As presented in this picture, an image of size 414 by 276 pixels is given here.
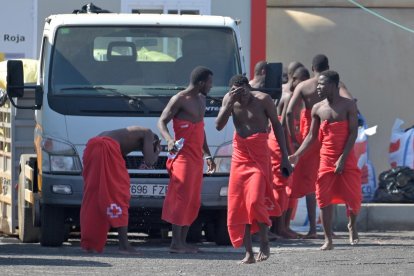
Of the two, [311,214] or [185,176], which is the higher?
[185,176]

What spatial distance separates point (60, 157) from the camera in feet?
43.2

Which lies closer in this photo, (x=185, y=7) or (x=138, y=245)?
(x=138, y=245)

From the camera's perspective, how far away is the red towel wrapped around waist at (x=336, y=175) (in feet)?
43.9

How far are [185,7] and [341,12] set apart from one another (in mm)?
2182

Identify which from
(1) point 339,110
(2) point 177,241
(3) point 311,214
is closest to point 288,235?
(3) point 311,214

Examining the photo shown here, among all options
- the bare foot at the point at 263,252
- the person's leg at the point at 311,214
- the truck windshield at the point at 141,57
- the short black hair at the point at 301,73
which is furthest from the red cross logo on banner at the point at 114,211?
the short black hair at the point at 301,73

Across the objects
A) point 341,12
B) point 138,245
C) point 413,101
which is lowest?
point 138,245

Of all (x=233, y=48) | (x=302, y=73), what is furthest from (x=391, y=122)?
(x=233, y=48)

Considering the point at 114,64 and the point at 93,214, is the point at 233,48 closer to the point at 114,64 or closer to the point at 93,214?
the point at 114,64

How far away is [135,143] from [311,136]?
1838mm

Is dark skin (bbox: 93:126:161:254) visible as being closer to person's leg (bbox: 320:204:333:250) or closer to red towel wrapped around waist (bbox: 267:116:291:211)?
person's leg (bbox: 320:204:333:250)

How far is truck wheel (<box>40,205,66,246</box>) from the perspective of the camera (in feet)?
44.0

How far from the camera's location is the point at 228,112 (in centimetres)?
1188

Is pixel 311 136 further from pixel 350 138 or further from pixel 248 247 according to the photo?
pixel 248 247
